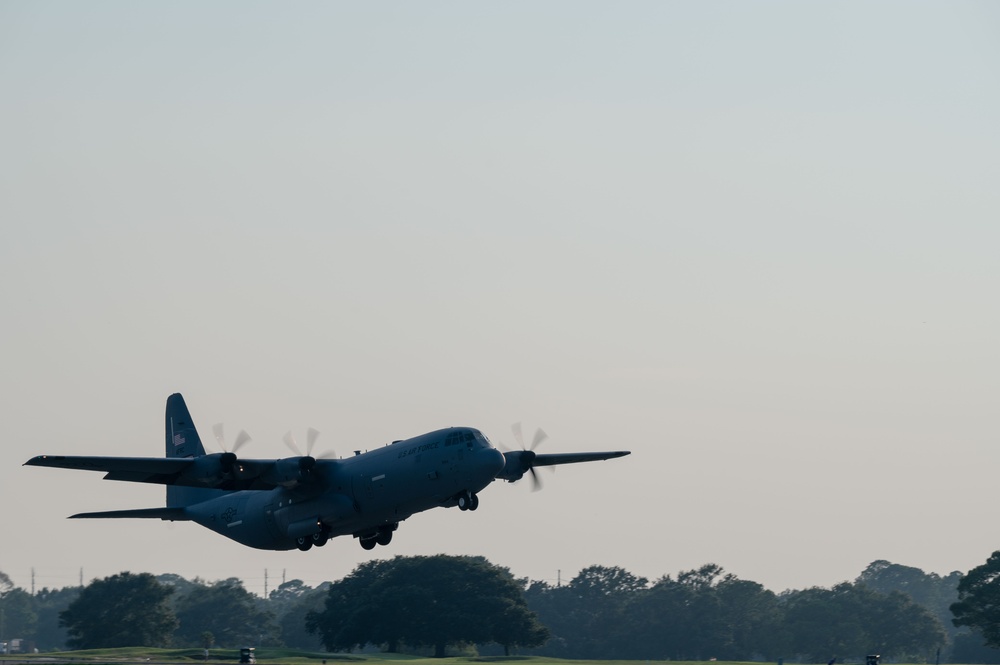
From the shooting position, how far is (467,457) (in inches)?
2350

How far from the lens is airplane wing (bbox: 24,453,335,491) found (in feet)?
197

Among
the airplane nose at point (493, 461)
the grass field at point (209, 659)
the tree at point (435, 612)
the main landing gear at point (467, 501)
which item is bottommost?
the grass field at point (209, 659)

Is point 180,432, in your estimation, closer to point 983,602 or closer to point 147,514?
point 147,514

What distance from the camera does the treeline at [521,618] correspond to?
97.2 meters

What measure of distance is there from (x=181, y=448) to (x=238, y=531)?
9240 mm

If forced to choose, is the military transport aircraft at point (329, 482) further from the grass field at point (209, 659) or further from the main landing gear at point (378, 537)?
the grass field at point (209, 659)

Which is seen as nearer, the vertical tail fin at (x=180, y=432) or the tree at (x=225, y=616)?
the vertical tail fin at (x=180, y=432)

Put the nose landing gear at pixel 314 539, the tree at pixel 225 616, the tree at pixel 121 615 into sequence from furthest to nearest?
1. the tree at pixel 225 616
2. the tree at pixel 121 615
3. the nose landing gear at pixel 314 539

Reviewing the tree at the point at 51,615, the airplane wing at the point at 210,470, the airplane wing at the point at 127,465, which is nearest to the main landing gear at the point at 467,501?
the airplane wing at the point at 210,470

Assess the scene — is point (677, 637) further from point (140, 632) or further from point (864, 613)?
point (140, 632)

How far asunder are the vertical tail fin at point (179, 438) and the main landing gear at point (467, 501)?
730 inches

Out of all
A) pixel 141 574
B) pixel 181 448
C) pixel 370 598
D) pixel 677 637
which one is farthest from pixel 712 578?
pixel 181 448

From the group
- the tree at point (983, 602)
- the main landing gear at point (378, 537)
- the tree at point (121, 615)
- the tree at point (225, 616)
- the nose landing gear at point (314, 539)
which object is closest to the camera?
the nose landing gear at point (314, 539)

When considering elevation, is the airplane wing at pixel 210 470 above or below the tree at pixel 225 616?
above
